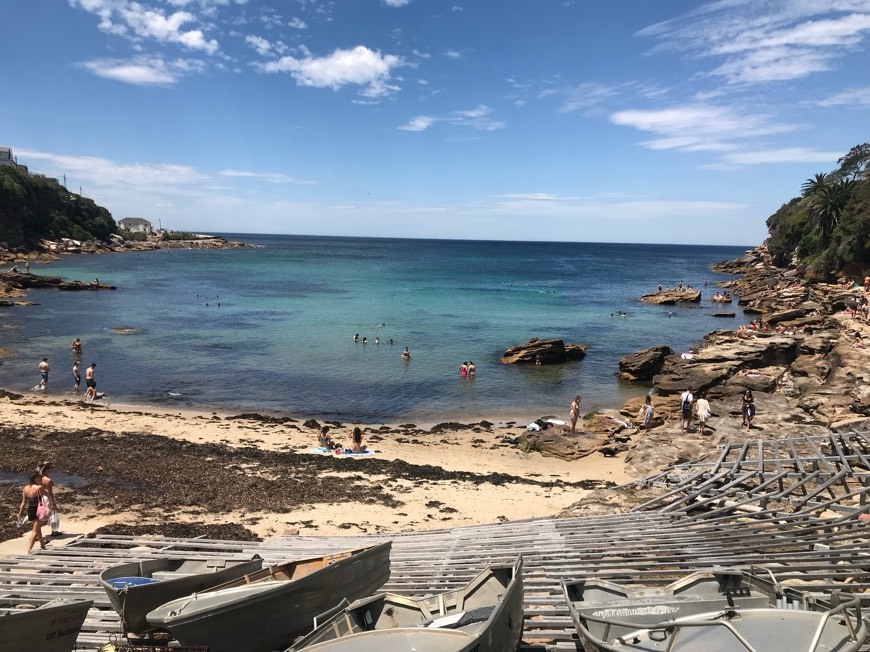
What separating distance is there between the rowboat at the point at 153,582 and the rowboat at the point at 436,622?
1773 millimetres

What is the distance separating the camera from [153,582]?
22.1ft

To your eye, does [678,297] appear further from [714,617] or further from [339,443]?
[714,617]

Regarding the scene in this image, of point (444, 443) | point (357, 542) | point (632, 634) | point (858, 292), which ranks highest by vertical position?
point (858, 292)

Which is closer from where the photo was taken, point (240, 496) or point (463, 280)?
point (240, 496)

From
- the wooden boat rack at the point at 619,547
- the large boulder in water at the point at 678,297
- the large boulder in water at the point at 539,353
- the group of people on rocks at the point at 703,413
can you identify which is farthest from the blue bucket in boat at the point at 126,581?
the large boulder in water at the point at 678,297

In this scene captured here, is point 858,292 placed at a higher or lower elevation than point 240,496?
higher

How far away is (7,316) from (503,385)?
134ft

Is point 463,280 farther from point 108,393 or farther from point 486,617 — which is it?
point 486,617

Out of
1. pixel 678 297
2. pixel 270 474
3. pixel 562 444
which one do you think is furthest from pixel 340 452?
pixel 678 297

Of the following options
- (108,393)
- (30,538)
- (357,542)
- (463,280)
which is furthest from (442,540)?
(463,280)

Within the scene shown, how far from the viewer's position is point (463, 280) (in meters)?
96.4

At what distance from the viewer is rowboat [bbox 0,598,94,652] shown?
213 inches

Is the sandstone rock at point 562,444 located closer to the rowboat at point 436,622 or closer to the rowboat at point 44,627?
the rowboat at point 436,622

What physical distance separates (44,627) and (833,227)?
3128 inches
